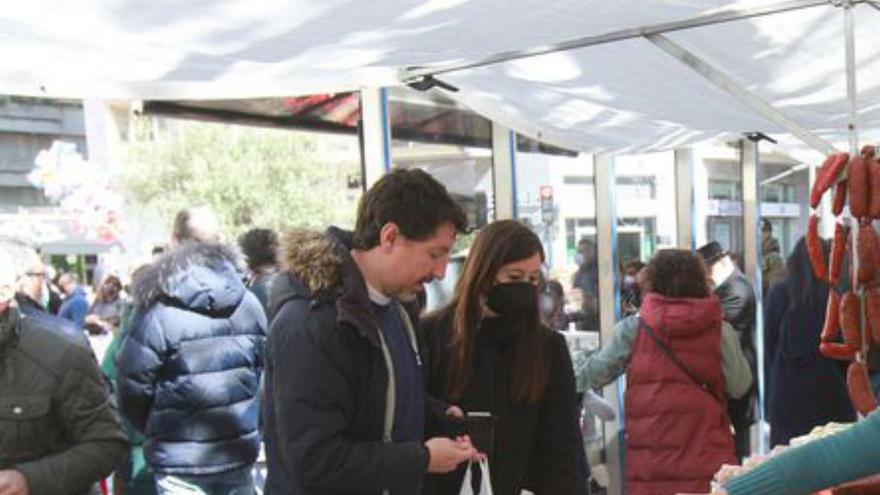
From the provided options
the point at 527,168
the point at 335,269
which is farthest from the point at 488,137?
the point at 335,269

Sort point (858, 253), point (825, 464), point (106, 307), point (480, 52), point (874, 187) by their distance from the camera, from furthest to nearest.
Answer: point (106, 307)
point (480, 52)
point (858, 253)
point (874, 187)
point (825, 464)

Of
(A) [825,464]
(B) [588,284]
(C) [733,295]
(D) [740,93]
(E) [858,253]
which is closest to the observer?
(A) [825,464]

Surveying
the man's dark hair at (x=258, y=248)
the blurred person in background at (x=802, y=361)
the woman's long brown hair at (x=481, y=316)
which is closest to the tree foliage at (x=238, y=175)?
the man's dark hair at (x=258, y=248)

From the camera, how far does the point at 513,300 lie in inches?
99.1

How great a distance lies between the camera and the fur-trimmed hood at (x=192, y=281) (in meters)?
3.41

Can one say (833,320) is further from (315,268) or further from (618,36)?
(315,268)

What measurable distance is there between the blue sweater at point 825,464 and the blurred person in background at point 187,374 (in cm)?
243

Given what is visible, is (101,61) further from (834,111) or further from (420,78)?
(834,111)

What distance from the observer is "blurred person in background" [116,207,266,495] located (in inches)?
134

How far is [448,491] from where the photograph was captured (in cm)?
249

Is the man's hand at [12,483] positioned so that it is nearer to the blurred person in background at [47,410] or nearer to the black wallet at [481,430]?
the blurred person in background at [47,410]

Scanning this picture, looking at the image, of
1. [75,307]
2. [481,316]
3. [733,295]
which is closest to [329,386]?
[481,316]

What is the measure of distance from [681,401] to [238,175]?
17363 millimetres

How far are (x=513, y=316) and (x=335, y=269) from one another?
741mm
